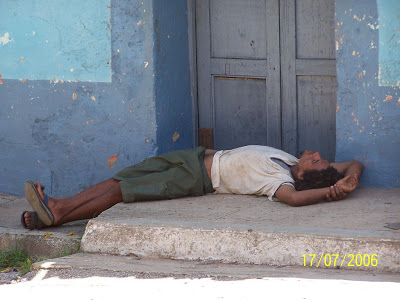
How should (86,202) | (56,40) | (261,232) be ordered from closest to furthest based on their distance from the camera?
1. (261,232)
2. (86,202)
3. (56,40)

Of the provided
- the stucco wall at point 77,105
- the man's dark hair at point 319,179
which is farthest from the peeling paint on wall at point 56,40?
the man's dark hair at point 319,179

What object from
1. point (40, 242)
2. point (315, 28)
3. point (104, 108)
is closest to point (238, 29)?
point (315, 28)

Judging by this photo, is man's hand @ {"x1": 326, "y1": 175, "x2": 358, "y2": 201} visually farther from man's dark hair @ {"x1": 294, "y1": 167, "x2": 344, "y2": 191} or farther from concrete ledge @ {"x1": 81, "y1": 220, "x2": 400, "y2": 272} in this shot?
concrete ledge @ {"x1": 81, "y1": 220, "x2": 400, "y2": 272}

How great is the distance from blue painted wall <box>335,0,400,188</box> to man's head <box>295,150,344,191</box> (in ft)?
1.11

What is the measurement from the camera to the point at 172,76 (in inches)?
256

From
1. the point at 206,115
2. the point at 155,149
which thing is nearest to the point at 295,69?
the point at 206,115

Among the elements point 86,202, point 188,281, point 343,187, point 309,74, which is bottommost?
point 188,281

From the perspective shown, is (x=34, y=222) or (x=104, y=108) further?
(x=104, y=108)

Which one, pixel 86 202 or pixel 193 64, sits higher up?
pixel 193 64

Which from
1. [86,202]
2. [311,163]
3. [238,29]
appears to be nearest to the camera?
[311,163]

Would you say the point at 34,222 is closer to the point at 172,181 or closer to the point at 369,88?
the point at 172,181

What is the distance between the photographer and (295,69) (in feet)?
21.3

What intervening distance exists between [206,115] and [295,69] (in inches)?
34.7
